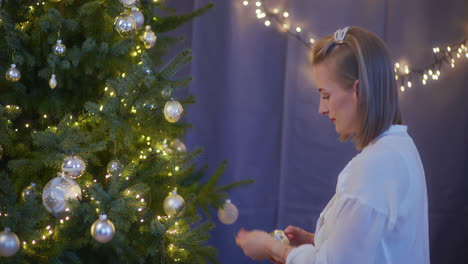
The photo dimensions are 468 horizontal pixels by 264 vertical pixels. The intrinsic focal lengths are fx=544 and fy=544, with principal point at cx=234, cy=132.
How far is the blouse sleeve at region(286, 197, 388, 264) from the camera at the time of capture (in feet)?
4.02

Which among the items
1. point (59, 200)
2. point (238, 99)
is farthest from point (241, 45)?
point (59, 200)

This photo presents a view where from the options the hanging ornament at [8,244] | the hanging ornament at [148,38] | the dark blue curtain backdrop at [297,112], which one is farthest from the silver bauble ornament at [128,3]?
the dark blue curtain backdrop at [297,112]

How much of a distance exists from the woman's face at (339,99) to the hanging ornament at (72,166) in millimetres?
707

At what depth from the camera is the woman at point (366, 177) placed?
4.05 feet

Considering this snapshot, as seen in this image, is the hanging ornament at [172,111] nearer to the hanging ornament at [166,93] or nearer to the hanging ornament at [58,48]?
the hanging ornament at [166,93]

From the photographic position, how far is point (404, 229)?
1.30 meters

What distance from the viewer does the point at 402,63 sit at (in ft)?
10.1

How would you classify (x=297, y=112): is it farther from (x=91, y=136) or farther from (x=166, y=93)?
(x=91, y=136)

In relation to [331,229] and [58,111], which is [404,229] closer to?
[331,229]

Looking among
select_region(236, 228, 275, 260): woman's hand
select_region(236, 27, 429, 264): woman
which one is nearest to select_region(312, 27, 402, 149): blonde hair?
select_region(236, 27, 429, 264): woman

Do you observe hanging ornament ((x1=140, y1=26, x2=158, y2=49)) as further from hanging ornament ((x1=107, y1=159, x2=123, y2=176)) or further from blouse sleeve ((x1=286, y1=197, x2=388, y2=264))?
blouse sleeve ((x1=286, y1=197, x2=388, y2=264))

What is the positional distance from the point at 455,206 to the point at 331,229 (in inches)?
83.4

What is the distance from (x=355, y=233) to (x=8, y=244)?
840 millimetres

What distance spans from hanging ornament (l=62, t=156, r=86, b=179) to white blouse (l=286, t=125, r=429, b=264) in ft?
2.09
